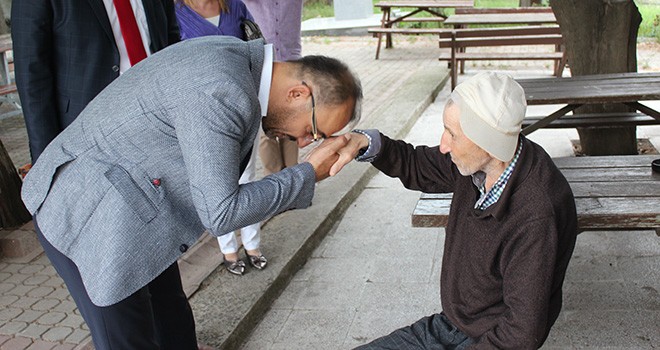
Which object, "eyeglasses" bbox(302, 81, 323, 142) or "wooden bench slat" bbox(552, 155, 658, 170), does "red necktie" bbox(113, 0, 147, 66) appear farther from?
"wooden bench slat" bbox(552, 155, 658, 170)

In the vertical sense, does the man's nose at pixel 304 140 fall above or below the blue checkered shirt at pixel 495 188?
above

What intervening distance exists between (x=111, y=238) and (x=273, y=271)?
181 cm

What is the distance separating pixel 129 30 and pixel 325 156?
111 cm

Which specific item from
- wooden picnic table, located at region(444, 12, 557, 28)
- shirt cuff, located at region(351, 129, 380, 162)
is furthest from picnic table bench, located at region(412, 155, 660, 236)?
wooden picnic table, located at region(444, 12, 557, 28)

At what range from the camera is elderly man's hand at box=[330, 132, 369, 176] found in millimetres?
2088

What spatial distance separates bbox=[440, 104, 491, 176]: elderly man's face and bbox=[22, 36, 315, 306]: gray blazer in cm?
41

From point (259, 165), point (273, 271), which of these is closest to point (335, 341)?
point (273, 271)

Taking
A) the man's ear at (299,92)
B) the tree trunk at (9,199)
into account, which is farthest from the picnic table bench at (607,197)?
the tree trunk at (9,199)

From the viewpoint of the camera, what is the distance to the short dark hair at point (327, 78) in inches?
74.6

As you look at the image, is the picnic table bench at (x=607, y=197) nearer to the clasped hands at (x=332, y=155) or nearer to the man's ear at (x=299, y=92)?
the clasped hands at (x=332, y=155)

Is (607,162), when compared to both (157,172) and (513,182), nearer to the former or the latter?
(513,182)

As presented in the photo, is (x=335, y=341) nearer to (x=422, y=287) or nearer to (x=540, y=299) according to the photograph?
(x=422, y=287)

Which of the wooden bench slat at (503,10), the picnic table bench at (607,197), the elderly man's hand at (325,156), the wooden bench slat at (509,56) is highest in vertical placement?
the elderly man's hand at (325,156)

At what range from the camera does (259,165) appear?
5.82 meters
